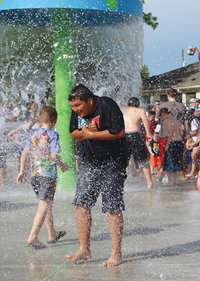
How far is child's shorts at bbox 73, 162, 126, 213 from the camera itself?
12.1ft

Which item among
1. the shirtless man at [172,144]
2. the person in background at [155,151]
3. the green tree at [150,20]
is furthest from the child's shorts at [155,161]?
the green tree at [150,20]

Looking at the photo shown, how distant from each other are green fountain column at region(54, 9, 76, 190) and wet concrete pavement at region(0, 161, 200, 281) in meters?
0.61

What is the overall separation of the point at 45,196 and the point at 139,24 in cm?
507

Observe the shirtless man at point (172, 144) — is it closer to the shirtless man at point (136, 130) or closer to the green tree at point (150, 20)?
the shirtless man at point (136, 130)

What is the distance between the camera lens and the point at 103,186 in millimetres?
3744

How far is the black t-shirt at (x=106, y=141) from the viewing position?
12.2ft

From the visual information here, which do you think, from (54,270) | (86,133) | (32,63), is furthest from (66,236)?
(32,63)

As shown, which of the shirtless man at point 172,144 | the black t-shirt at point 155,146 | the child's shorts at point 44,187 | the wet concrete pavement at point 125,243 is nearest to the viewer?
the wet concrete pavement at point 125,243

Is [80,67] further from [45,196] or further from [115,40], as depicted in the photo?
[45,196]

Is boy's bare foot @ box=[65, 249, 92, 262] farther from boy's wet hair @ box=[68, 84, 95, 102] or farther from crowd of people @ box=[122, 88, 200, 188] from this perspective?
crowd of people @ box=[122, 88, 200, 188]

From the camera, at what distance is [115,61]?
12.4 m

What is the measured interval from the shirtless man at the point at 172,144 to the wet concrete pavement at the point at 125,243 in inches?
65.2

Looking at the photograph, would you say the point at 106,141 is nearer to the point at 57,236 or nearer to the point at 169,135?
the point at 57,236

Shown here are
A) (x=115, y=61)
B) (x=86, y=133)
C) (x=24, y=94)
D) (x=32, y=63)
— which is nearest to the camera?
(x=86, y=133)
